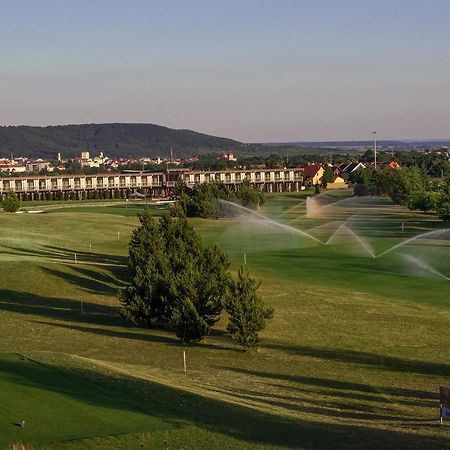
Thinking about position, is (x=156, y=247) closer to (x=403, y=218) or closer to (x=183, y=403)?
(x=183, y=403)

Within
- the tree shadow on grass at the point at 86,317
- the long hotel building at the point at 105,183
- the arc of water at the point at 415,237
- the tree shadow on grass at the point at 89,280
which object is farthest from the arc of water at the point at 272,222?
Answer: the tree shadow on grass at the point at 86,317

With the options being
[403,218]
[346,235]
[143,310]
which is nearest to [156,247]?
[143,310]

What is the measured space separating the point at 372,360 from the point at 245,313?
6552 millimetres

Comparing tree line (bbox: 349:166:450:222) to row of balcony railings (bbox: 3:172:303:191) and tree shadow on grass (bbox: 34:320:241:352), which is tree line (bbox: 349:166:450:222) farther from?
tree shadow on grass (bbox: 34:320:241:352)

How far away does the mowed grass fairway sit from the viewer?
27.3 metres

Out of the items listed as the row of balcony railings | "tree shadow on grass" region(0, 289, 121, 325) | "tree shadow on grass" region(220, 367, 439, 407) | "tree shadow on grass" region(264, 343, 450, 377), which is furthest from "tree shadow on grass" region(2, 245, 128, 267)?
the row of balcony railings

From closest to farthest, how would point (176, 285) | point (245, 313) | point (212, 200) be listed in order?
point (245, 313), point (176, 285), point (212, 200)

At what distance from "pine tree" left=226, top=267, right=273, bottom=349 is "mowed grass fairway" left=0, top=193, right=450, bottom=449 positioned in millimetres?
845

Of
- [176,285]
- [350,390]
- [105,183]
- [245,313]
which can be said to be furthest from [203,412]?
[105,183]

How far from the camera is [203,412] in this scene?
97.5 ft

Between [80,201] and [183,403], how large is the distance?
14536 centimetres

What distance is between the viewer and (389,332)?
4772 cm

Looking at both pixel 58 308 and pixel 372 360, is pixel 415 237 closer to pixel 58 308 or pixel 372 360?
pixel 58 308

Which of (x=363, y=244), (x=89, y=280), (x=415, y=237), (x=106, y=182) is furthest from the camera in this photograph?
(x=106, y=182)
